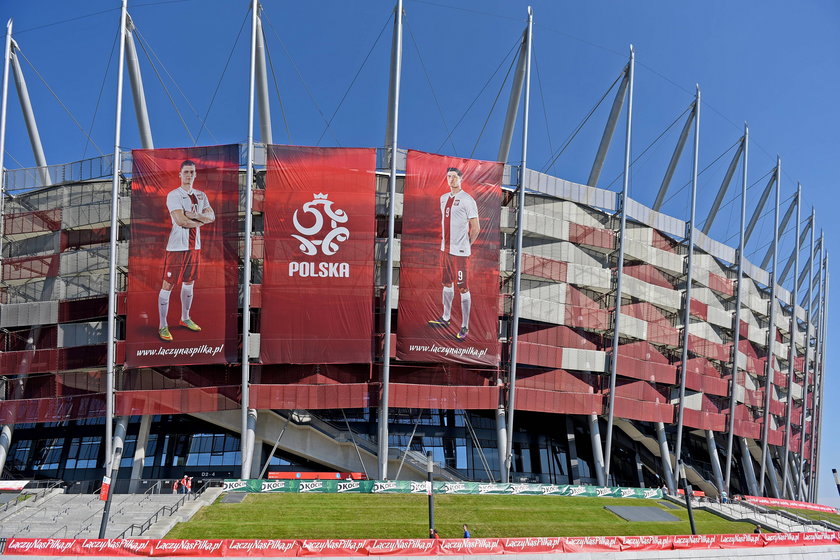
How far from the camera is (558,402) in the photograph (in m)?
61.2

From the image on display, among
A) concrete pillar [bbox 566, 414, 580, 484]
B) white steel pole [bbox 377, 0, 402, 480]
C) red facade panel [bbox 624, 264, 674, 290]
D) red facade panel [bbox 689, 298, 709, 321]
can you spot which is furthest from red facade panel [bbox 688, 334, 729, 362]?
white steel pole [bbox 377, 0, 402, 480]

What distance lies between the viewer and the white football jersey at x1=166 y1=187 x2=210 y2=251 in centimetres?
5544

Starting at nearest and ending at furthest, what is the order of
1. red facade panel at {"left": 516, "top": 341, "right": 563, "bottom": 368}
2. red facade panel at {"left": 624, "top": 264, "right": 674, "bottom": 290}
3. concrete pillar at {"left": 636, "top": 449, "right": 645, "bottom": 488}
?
red facade panel at {"left": 516, "top": 341, "right": 563, "bottom": 368} → red facade panel at {"left": 624, "top": 264, "right": 674, "bottom": 290} → concrete pillar at {"left": 636, "top": 449, "right": 645, "bottom": 488}

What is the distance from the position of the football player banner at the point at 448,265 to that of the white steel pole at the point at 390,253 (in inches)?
64.1

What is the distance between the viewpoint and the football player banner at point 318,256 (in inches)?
2132

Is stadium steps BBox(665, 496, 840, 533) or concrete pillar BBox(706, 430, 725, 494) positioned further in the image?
concrete pillar BBox(706, 430, 725, 494)

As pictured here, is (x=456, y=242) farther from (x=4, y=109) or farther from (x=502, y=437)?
(x=4, y=109)

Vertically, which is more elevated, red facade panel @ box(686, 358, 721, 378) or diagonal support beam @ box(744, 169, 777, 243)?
diagonal support beam @ box(744, 169, 777, 243)

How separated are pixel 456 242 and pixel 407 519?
22.5 m

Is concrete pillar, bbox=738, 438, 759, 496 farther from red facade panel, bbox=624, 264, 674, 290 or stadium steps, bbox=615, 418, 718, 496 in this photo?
red facade panel, bbox=624, 264, 674, 290

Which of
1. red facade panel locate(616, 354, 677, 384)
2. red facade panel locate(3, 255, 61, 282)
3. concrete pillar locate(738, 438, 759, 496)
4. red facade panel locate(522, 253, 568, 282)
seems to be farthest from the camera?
concrete pillar locate(738, 438, 759, 496)

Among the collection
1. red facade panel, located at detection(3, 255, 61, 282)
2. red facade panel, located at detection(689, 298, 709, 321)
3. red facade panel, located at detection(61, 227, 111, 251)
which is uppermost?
red facade panel, located at detection(61, 227, 111, 251)

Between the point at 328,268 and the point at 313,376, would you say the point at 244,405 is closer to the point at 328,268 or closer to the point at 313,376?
the point at 313,376

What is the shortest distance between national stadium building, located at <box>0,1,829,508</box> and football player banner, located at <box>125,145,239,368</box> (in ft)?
0.62
